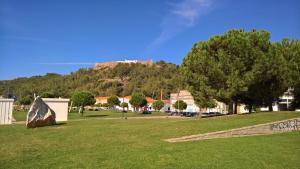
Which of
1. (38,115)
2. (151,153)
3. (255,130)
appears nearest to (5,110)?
(38,115)

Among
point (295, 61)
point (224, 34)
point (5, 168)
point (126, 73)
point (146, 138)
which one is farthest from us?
point (126, 73)

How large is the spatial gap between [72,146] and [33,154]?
2.04 m

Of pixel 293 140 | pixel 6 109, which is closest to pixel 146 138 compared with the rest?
pixel 293 140

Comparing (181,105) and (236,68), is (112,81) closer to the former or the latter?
(181,105)

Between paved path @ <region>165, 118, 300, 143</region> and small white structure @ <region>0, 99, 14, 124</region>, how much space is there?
1855 cm

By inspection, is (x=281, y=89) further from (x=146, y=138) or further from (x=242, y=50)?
(x=146, y=138)

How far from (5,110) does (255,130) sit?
21788 mm

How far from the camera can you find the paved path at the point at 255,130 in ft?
45.8

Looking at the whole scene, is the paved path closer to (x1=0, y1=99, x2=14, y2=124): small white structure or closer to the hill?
(x1=0, y1=99, x2=14, y2=124): small white structure

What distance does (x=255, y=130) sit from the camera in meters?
15.3

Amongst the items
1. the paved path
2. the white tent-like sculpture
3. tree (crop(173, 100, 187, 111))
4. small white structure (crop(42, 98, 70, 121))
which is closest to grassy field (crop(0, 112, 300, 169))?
the paved path

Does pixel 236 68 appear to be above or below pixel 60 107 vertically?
above

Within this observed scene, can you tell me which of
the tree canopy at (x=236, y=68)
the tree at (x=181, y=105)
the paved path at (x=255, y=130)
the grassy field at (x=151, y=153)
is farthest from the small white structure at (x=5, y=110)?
the tree at (x=181, y=105)

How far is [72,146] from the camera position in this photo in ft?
41.5
